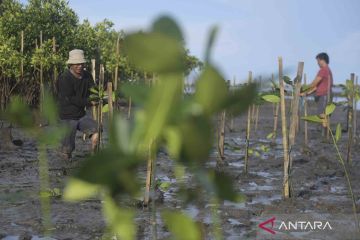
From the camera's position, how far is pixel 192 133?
420mm

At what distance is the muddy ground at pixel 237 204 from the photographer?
3188 millimetres

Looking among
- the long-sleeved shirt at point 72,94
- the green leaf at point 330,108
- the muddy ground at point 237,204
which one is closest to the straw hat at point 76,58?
the long-sleeved shirt at point 72,94

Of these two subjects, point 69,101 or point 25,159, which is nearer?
point 69,101

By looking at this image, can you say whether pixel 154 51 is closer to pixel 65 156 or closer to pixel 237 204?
pixel 237 204

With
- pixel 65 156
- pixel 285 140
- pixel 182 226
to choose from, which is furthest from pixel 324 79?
pixel 182 226

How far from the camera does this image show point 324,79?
10273mm

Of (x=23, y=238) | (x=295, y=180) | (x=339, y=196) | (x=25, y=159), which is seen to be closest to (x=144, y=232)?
(x=23, y=238)

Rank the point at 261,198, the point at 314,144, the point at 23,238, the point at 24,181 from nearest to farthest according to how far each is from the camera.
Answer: the point at 23,238 → the point at 261,198 → the point at 24,181 → the point at 314,144

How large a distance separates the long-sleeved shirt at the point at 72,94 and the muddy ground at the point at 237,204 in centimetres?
70

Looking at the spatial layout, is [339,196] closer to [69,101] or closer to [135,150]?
[69,101]

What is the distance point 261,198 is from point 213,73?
168 inches

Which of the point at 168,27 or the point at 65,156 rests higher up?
the point at 168,27

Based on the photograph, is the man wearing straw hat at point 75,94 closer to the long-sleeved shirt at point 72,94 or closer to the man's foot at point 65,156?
the long-sleeved shirt at point 72,94

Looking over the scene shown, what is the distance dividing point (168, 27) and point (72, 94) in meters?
5.75
